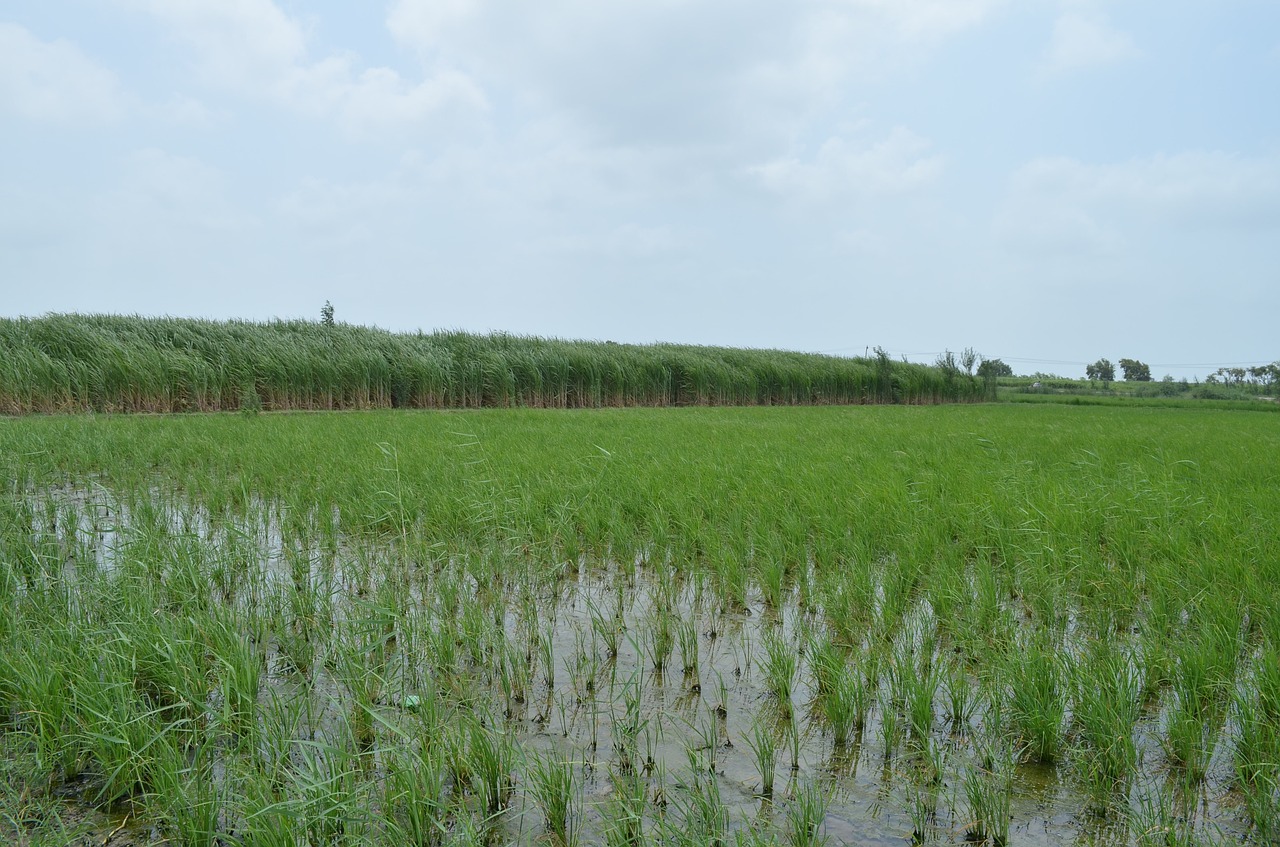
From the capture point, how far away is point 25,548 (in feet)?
12.4

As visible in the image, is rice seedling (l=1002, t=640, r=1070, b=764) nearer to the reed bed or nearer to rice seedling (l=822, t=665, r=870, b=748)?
rice seedling (l=822, t=665, r=870, b=748)

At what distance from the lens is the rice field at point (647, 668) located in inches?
73.5

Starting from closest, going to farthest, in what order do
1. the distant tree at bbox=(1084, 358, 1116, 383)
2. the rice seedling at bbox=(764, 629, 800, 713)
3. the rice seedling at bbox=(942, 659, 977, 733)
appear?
the rice seedling at bbox=(942, 659, 977, 733) → the rice seedling at bbox=(764, 629, 800, 713) → the distant tree at bbox=(1084, 358, 1116, 383)

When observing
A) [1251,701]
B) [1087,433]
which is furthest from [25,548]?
[1087,433]

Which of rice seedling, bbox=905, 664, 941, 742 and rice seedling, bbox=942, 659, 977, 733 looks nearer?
rice seedling, bbox=905, 664, 941, 742

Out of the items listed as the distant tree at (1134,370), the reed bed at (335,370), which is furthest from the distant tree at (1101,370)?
the reed bed at (335,370)

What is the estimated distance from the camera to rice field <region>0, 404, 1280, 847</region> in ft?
6.13

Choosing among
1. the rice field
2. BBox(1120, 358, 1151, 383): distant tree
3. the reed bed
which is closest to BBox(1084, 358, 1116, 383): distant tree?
BBox(1120, 358, 1151, 383): distant tree

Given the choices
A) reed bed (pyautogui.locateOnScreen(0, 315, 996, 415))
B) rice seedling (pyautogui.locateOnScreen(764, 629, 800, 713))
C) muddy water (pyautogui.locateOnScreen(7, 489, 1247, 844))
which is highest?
reed bed (pyautogui.locateOnScreen(0, 315, 996, 415))

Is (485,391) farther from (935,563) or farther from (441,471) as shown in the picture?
(935,563)

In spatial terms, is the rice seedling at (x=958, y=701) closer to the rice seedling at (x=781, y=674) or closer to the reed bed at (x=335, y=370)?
the rice seedling at (x=781, y=674)

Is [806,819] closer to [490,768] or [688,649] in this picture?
[490,768]

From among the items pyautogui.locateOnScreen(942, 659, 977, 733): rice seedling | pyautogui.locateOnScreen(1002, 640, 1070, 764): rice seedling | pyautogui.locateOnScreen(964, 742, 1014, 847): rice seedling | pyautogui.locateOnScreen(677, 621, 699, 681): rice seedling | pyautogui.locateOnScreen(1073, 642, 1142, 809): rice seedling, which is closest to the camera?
pyautogui.locateOnScreen(964, 742, 1014, 847): rice seedling

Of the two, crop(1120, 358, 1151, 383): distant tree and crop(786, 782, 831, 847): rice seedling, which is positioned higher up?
crop(1120, 358, 1151, 383): distant tree
